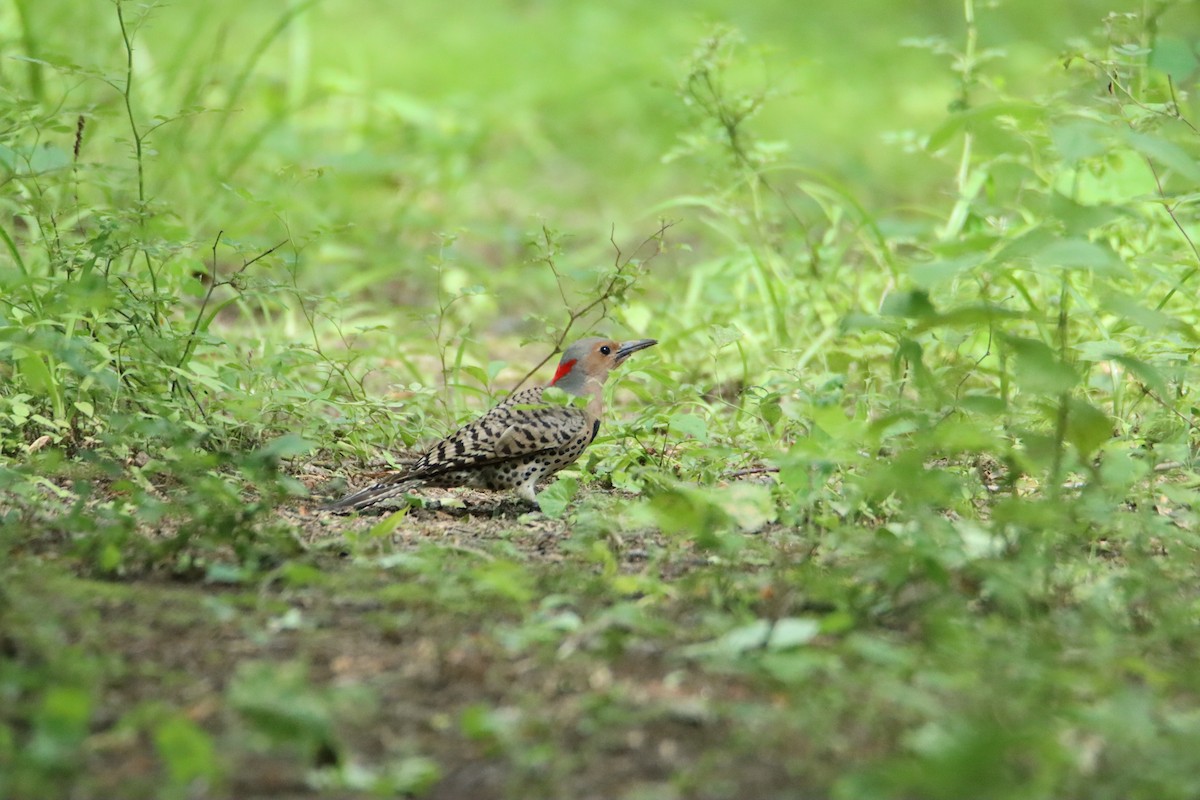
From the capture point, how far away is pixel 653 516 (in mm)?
3566

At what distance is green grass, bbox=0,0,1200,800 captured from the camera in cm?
260

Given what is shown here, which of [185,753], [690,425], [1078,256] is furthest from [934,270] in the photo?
[185,753]

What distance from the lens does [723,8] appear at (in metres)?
14.4

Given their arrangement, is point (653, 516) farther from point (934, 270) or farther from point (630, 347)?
point (630, 347)

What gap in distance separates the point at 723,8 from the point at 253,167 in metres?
6.69

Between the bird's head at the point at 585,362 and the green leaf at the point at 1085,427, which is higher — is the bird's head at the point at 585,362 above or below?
below

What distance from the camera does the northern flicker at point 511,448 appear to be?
16.6 ft

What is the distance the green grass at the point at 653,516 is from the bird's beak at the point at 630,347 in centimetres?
25

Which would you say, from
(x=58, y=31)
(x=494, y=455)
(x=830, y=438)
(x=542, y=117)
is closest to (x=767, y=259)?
(x=494, y=455)

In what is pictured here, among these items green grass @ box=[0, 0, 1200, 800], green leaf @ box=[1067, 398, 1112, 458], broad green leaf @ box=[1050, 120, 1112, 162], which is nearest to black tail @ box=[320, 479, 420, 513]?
green grass @ box=[0, 0, 1200, 800]

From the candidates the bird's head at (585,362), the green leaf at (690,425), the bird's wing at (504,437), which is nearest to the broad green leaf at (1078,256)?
the green leaf at (690,425)

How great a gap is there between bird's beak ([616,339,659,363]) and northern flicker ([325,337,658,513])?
449 millimetres

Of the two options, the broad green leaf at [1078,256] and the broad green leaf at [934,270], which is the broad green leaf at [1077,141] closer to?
the broad green leaf at [1078,256]

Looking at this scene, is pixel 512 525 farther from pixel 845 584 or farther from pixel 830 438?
pixel 845 584
